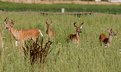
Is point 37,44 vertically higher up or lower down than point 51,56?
higher up

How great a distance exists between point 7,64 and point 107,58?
2.04 metres

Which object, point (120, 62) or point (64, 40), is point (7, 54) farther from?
point (64, 40)

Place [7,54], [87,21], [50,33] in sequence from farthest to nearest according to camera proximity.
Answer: [87,21] < [50,33] < [7,54]

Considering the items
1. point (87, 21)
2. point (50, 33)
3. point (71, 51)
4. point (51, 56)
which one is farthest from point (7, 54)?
Result: point (87, 21)

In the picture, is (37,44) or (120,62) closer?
(37,44)

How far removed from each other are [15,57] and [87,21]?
13652 mm

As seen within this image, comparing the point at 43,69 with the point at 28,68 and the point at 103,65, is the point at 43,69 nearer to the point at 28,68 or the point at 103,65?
the point at 28,68

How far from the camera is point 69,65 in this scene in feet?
26.7

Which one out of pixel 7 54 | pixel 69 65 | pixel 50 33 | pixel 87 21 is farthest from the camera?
pixel 87 21

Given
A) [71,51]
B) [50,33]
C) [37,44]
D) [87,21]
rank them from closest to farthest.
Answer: [37,44] → [71,51] → [50,33] → [87,21]

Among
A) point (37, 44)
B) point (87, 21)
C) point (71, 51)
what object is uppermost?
point (37, 44)

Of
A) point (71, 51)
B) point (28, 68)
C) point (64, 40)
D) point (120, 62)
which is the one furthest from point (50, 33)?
point (28, 68)

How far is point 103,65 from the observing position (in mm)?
8352

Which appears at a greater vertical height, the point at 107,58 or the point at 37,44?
the point at 37,44
